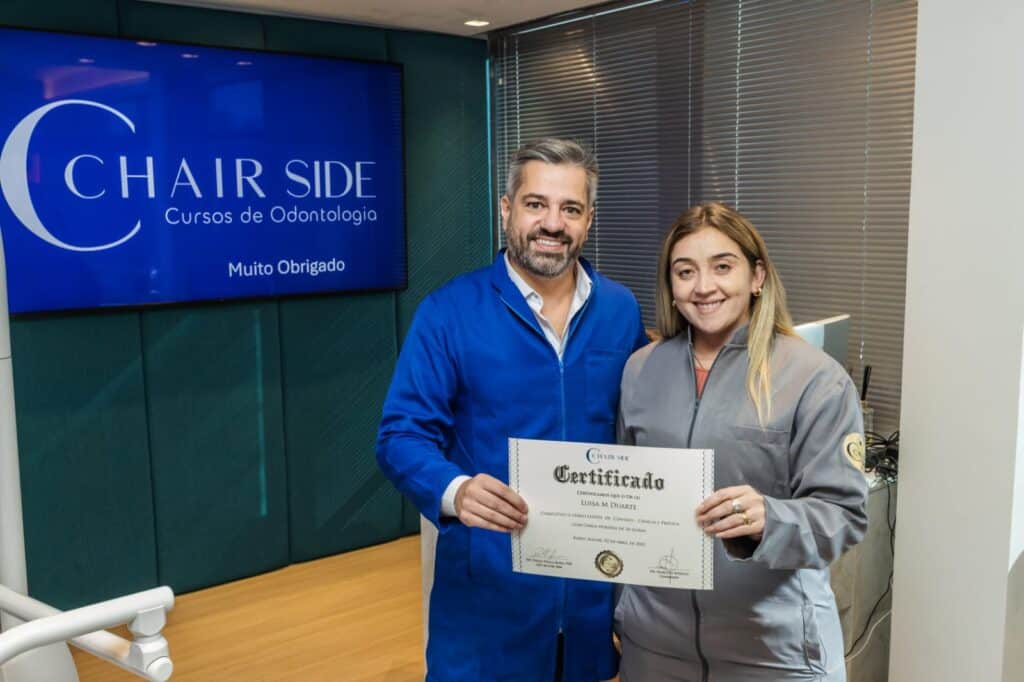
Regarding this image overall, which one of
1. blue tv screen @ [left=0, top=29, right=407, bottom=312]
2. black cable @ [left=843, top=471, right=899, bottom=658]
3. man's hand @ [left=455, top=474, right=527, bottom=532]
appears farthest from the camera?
blue tv screen @ [left=0, top=29, right=407, bottom=312]

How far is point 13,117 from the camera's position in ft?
10.9

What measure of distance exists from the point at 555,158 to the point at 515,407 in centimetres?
49

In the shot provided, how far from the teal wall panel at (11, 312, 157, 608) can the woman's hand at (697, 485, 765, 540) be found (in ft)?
9.46

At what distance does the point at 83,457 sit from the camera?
11.9 ft

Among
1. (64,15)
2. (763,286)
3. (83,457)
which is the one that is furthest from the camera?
(83,457)

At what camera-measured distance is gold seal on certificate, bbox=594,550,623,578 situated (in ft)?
5.08

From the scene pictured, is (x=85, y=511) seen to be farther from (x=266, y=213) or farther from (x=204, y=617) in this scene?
(x=266, y=213)

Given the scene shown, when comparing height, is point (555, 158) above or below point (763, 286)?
above

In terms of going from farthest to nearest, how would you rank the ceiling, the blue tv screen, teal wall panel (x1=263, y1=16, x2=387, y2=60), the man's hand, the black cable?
1. teal wall panel (x1=263, y1=16, x2=387, y2=60)
2. the ceiling
3. the blue tv screen
4. the black cable
5. the man's hand

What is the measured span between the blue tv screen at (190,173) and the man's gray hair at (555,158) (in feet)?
7.49

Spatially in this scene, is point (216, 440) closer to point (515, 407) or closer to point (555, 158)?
point (515, 407)

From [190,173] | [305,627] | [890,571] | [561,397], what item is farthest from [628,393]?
[190,173]
